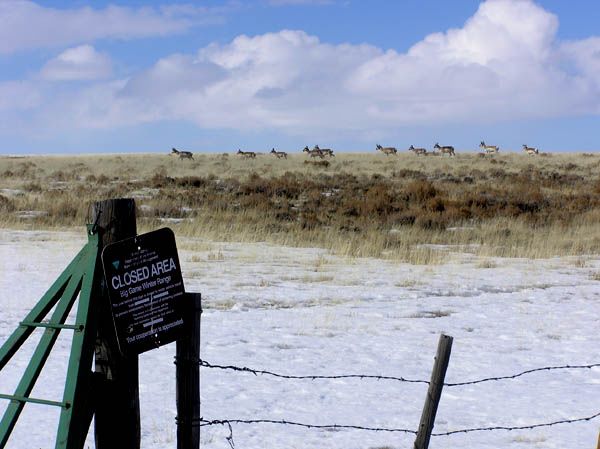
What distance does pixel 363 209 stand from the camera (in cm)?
2600

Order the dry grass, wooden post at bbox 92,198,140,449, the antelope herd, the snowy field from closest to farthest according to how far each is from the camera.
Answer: wooden post at bbox 92,198,140,449 → the snowy field → the dry grass → the antelope herd

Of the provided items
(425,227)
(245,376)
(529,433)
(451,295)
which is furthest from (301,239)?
(529,433)

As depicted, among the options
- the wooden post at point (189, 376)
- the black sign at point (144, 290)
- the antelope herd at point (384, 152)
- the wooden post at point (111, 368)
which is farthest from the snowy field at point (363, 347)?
the antelope herd at point (384, 152)

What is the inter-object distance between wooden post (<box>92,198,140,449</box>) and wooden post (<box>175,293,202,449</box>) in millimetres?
250

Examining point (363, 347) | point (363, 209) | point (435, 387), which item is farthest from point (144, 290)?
point (363, 209)

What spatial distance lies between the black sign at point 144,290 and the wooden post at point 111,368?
0.14 metres

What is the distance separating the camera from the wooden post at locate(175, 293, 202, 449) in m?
3.68

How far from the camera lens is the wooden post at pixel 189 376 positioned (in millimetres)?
3684

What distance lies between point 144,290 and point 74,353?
39 centimetres

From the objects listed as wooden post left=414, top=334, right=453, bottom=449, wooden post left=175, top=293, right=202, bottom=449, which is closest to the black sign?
wooden post left=175, top=293, right=202, bottom=449

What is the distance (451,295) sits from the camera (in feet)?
44.5

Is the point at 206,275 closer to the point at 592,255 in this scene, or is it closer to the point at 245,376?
the point at 245,376

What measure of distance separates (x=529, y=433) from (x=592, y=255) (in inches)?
515

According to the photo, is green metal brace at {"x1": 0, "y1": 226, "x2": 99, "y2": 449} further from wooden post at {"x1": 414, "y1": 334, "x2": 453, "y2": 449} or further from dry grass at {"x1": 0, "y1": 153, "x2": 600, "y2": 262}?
dry grass at {"x1": 0, "y1": 153, "x2": 600, "y2": 262}
